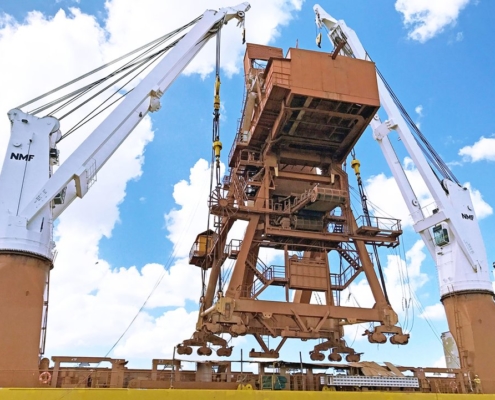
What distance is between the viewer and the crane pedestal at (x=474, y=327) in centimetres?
2454

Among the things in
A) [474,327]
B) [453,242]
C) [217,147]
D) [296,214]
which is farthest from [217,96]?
[474,327]

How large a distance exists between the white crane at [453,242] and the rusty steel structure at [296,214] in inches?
109

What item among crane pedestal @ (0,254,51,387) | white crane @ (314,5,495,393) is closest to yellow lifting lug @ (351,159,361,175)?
white crane @ (314,5,495,393)

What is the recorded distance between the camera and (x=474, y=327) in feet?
82.8

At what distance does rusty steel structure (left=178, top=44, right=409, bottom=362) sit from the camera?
909 inches

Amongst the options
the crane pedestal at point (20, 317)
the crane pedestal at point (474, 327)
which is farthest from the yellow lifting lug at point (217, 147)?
the crane pedestal at point (474, 327)

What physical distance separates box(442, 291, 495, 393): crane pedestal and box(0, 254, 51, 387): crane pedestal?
20.1 m

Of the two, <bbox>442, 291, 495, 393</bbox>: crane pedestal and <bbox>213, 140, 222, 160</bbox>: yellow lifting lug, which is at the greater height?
<bbox>213, 140, 222, 160</bbox>: yellow lifting lug

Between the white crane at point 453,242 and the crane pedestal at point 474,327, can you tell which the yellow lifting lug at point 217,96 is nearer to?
the white crane at point 453,242

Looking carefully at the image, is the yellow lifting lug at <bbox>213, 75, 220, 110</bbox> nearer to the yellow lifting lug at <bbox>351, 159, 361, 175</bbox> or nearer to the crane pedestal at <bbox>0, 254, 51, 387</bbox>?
the yellow lifting lug at <bbox>351, 159, 361, 175</bbox>

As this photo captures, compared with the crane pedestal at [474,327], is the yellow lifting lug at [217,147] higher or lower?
higher

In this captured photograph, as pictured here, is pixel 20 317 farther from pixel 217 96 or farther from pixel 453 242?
pixel 453 242

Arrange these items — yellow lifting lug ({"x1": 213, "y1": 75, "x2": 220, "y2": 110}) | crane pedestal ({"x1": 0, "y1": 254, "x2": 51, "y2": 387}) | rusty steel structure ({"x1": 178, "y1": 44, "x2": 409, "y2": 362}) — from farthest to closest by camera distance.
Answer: yellow lifting lug ({"x1": 213, "y1": 75, "x2": 220, "y2": 110})
rusty steel structure ({"x1": 178, "y1": 44, "x2": 409, "y2": 362})
crane pedestal ({"x1": 0, "y1": 254, "x2": 51, "y2": 387})

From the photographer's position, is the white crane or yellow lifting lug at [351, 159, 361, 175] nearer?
the white crane
